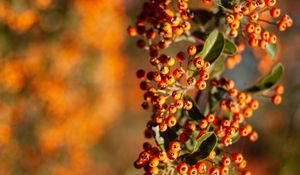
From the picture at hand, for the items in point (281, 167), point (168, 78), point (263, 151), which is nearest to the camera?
point (168, 78)

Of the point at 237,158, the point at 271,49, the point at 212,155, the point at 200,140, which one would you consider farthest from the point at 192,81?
the point at 271,49

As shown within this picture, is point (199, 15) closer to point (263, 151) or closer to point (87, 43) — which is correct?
point (87, 43)

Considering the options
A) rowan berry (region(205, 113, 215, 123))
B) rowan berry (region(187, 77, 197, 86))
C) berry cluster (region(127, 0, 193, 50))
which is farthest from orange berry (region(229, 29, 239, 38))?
rowan berry (region(205, 113, 215, 123))

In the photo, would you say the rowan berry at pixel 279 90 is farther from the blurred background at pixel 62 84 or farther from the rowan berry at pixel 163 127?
the blurred background at pixel 62 84

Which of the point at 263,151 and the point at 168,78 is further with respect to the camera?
the point at 263,151

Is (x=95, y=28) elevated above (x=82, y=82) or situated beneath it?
elevated above

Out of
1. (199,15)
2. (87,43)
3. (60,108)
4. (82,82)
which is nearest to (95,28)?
(87,43)

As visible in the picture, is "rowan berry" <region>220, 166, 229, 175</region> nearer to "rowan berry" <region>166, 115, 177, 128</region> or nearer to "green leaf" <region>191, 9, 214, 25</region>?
"rowan berry" <region>166, 115, 177, 128</region>

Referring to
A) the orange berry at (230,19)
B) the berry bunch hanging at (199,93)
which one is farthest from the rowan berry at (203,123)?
the orange berry at (230,19)
